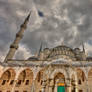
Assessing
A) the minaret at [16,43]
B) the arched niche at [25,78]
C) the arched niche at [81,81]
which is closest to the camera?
the arched niche at [81,81]

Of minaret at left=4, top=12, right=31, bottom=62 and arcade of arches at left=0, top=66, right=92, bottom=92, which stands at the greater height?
minaret at left=4, top=12, right=31, bottom=62

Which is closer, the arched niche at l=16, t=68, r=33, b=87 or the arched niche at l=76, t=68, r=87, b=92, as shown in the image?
the arched niche at l=76, t=68, r=87, b=92

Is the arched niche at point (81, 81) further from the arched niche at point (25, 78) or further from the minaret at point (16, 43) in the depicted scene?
the minaret at point (16, 43)

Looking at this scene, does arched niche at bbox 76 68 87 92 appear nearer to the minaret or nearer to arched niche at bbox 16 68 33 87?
arched niche at bbox 16 68 33 87

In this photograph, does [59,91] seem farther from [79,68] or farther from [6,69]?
[6,69]

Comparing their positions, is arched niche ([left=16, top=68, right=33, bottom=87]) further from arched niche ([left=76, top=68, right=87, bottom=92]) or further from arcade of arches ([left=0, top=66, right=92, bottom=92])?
arched niche ([left=76, top=68, right=87, bottom=92])

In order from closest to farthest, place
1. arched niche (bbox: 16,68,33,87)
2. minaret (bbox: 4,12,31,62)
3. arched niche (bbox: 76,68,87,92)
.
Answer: arched niche (bbox: 76,68,87,92)
arched niche (bbox: 16,68,33,87)
minaret (bbox: 4,12,31,62)

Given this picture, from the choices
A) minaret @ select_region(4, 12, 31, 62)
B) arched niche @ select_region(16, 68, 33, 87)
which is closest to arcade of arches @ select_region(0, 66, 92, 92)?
arched niche @ select_region(16, 68, 33, 87)

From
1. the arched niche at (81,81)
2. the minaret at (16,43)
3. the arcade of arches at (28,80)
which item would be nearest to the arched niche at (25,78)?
the arcade of arches at (28,80)

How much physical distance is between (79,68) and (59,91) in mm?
8669

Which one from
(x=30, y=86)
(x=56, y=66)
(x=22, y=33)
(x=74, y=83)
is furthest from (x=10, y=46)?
(x=74, y=83)

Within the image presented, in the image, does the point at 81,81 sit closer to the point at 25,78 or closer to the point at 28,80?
the point at 28,80

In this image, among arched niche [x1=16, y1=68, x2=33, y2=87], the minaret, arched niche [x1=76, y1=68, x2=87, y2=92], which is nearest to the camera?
arched niche [x1=76, y1=68, x2=87, y2=92]

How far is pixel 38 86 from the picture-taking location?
21453 millimetres
